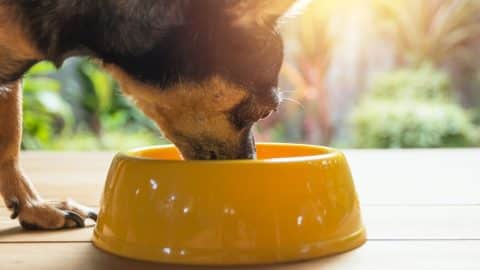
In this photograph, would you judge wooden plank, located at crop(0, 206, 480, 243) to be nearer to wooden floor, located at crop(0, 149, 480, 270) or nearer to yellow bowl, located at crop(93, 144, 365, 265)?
wooden floor, located at crop(0, 149, 480, 270)

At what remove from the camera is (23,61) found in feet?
4.93

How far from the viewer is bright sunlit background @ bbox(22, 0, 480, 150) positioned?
16.6 ft

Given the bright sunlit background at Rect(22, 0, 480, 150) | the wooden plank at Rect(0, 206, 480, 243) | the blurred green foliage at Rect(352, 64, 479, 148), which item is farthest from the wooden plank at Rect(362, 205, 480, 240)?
the bright sunlit background at Rect(22, 0, 480, 150)

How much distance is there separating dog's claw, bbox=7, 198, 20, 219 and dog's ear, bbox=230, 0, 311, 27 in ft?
2.07

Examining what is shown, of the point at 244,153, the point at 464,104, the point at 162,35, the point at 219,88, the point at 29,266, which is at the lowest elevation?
the point at 464,104

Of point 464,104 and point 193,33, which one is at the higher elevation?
point 193,33

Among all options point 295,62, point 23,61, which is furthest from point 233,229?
point 295,62

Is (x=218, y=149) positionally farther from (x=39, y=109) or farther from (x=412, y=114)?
(x=412, y=114)

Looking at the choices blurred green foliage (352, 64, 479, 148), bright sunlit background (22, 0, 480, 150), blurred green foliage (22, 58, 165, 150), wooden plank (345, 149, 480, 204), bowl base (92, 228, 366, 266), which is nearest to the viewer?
bowl base (92, 228, 366, 266)

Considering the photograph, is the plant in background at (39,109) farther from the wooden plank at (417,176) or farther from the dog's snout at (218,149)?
the dog's snout at (218,149)

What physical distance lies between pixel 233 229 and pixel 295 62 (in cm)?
422

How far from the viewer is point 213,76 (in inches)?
56.2

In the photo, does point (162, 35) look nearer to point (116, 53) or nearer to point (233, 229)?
point (116, 53)

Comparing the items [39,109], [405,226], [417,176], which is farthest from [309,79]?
[405,226]
